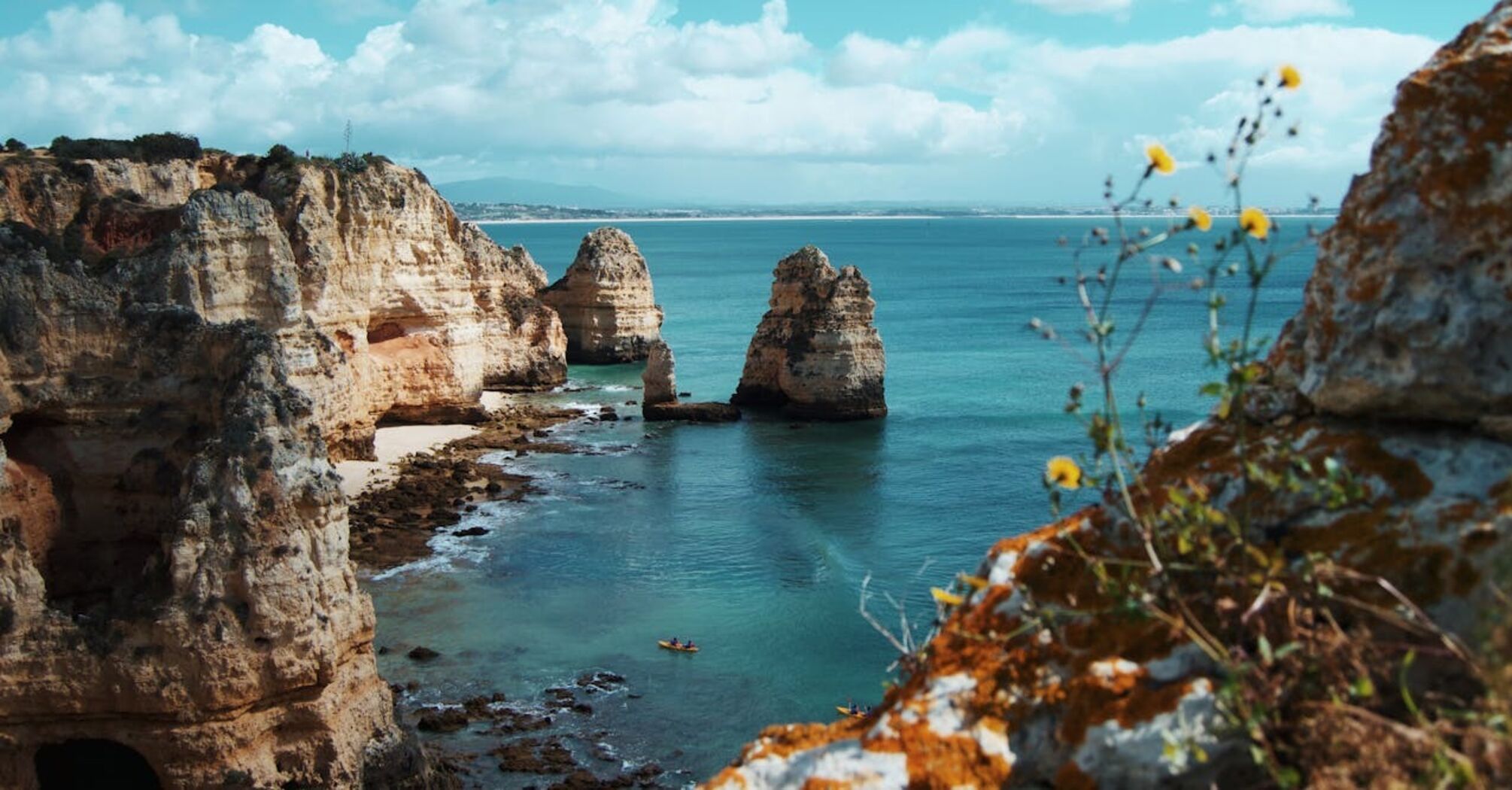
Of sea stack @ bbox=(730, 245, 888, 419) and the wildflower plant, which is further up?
the wildflower plant

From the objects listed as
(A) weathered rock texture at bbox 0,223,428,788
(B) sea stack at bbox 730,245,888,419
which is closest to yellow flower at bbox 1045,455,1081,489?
(A) weathered rock texture at bbox 0,223,428,788

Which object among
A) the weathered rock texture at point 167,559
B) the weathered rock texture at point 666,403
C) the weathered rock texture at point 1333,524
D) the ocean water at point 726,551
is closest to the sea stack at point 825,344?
the ocean water at point 726,551

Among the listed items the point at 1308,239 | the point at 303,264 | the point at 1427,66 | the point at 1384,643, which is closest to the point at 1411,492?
the point at 1384,643

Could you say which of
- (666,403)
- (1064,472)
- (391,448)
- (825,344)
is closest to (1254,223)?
(1064,472)

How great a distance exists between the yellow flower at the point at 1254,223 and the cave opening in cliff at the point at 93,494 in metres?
15.3

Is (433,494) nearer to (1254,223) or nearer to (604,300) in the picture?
(604,300)

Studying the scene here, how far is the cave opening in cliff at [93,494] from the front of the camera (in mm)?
17297

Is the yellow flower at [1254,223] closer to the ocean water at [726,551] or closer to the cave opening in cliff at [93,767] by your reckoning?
the ocean water at [726,551]

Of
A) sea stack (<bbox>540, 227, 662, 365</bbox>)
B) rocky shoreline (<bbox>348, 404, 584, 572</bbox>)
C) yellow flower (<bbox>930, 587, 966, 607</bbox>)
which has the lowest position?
rocky shoreline (<bbox>348, 404, 584, 572</bbox>)

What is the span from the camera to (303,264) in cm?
3984

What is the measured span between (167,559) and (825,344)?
43.8 metres

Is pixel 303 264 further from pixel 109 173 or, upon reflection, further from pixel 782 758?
pixel 782 758

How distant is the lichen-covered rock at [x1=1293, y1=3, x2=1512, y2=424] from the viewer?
5.71 meters

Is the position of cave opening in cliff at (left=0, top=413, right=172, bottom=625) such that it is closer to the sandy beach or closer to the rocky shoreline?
the rocky shoreline
